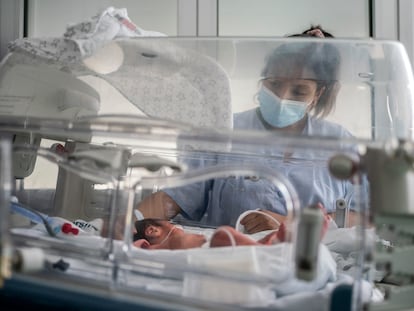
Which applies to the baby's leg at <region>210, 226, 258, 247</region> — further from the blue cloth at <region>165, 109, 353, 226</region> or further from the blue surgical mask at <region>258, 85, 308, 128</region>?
the blue surgical mask at <region>258, 85, 308, 128</region>

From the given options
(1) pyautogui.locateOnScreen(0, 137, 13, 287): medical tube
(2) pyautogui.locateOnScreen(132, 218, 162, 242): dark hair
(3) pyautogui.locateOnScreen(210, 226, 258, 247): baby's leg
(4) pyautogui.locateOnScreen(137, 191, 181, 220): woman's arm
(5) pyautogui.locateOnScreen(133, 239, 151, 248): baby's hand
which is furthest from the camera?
(4) pyautogui.locateOnScreen(137, 191, 181, 220): woman's arm

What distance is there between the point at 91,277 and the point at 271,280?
0.26 metres

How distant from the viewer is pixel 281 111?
1.32 metres

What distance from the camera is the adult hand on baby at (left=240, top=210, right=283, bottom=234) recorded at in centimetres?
129

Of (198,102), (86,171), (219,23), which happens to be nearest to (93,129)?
(86,171)

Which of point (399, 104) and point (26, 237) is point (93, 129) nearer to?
point (26, 237)

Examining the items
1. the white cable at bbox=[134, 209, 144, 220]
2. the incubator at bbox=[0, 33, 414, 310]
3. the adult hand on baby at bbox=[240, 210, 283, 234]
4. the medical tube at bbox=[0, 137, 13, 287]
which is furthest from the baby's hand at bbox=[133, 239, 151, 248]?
the medical tube at bbox=[0, 137, 13, 287]

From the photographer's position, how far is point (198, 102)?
134 centimetres

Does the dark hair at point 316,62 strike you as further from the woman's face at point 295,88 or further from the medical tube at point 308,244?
the medical tube at point 308,244

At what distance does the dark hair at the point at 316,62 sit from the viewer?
1.34m

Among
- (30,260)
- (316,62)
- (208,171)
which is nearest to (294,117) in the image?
(316,62)

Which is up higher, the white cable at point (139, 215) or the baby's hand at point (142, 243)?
the white cable at point (139, 215)

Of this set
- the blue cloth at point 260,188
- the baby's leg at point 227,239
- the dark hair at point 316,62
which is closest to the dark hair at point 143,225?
the blue cloth at point 260,188

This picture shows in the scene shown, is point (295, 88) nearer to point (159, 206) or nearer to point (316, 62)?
point (316, 62)
